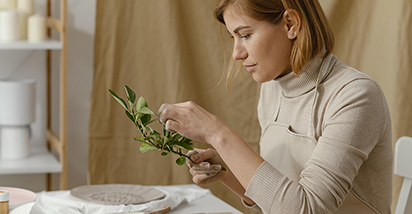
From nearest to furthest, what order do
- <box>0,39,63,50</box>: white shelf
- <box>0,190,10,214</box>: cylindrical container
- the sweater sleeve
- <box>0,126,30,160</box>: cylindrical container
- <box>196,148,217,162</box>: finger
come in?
the sweater sleeve, <box>0,190,10,214</box>: cylindrical container, <box>196,148,217,162</box>: finger, <box>0,39,63,50</box>: white shelf, <box>0,126,30,160</box>: cylindrical container

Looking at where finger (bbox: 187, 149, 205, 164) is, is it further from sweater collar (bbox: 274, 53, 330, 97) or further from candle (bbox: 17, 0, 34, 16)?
candle (bbox: 17, 0, 34, 16)

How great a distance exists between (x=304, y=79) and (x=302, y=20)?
158 millimetres

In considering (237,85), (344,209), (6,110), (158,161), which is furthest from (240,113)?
(344,209)

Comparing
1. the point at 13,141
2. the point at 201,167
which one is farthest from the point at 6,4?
the point at 201,167

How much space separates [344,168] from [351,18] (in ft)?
5.05

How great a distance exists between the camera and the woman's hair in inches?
48.4

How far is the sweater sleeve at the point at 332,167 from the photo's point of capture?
3.62 ft

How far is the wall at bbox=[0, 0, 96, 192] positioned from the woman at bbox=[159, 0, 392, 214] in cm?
125

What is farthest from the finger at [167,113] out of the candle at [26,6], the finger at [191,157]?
the candle at [26,6]

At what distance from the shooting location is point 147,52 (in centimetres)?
242

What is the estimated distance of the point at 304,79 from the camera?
133 cm

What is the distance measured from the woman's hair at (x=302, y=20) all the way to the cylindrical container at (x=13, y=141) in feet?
4.19

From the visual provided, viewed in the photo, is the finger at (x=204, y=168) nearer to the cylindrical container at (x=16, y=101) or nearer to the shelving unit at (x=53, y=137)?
the shelving unit at (x=53, y=137)

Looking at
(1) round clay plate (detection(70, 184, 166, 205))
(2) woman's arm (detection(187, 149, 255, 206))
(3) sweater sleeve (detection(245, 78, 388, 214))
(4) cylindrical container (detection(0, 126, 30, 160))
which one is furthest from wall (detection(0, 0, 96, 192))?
(3) sweater sleeve (detection(245, 78, 388, 214))
